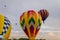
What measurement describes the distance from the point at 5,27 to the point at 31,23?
79cm

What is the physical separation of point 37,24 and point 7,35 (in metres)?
0.98

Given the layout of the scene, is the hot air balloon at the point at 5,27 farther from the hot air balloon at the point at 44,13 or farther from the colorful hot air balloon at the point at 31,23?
the hot air balloon at the point at 44,13

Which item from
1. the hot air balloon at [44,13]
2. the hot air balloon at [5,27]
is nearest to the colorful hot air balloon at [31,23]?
the hot air balloon at [5,27]

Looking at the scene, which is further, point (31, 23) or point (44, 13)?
point (44, 13)

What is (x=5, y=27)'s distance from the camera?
25.2ft

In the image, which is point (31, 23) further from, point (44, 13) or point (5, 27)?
point (44, 13)

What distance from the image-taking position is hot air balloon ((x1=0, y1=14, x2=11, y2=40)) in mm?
7453

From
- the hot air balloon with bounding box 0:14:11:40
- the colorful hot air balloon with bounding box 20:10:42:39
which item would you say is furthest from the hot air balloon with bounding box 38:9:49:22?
the hot air balloon with bounding box 0:14:11:40

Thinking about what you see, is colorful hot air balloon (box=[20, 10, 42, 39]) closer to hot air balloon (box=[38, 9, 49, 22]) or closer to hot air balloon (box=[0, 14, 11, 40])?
hot air balloon (box=[0, 14, 11, 40])

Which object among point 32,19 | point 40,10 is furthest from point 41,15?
point 32,19

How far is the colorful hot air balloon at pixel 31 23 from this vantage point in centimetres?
798

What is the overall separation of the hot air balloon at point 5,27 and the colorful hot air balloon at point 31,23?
503 millimetres

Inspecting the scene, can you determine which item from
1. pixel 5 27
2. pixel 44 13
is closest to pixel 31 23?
pixel 5 27

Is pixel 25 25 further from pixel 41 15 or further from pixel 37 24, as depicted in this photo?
pixel 41 15
